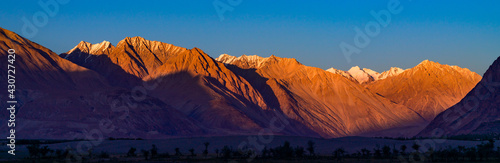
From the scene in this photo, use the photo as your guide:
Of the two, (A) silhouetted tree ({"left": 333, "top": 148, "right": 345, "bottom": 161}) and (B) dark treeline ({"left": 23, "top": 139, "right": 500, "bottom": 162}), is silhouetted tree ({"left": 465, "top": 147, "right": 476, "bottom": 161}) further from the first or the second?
(A) silhouetted tree ({"left": 333, "top": 148, "right": 345, "bottom": 161})

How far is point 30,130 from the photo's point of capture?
634 feet

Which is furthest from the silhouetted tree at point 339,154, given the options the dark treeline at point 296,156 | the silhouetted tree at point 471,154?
the silhouetted tree at point 471,154

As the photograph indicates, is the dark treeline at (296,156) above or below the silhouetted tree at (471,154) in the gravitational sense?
above

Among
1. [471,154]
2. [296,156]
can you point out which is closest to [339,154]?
[296,156]

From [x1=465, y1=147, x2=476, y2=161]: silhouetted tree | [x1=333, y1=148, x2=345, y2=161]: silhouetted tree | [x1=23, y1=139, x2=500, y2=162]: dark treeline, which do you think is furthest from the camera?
[x1=333, y1=148, x2=345, y2=161]: silhouetted tree

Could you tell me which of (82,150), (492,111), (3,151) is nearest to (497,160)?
(82,150)

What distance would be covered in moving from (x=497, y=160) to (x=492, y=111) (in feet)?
337

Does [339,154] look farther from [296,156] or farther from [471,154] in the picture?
[471,154]

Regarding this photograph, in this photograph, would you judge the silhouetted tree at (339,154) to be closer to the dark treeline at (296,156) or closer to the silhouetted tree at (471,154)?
the dark treeline at (296,156)

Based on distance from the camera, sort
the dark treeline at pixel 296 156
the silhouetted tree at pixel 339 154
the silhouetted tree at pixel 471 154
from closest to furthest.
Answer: the silhouetted tree at pixel 471 154, the dark treeline at pixel 296 156, the silhouetted tree at pixel 339 154

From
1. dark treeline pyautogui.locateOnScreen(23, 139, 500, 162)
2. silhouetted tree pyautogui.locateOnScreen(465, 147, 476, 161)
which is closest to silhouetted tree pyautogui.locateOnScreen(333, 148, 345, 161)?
dark treeline pyautogui.locateOnScreen(23, 139, 500, 162)

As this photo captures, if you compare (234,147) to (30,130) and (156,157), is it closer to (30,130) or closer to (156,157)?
(156,157)

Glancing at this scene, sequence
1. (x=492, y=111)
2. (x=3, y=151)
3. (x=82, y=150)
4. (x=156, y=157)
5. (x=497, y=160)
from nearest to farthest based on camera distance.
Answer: (x=497, y=160)
(x=156, y=157)
(x=3, y=151)
(x=82, y=150)
(x=492, y=111)

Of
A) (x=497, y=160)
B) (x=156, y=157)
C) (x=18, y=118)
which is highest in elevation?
(x=18, y=118)
